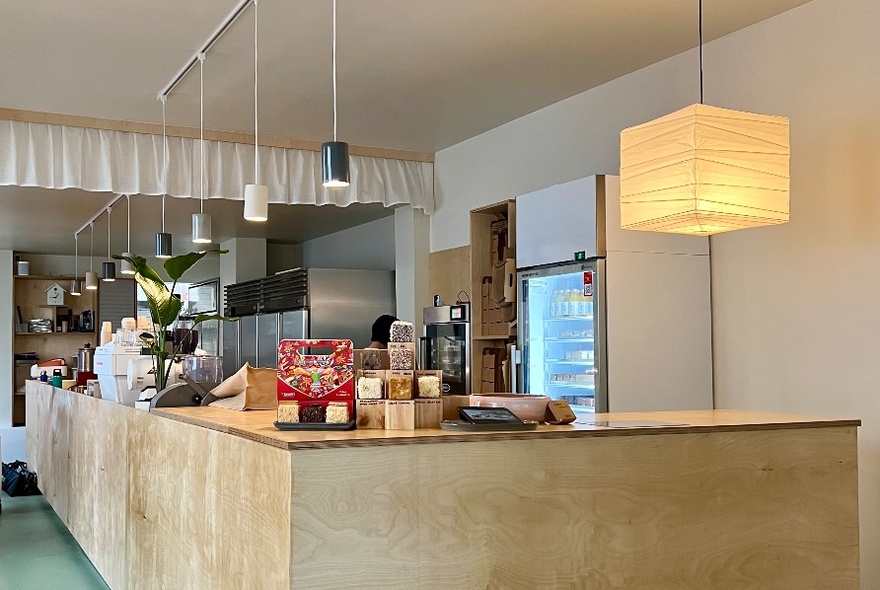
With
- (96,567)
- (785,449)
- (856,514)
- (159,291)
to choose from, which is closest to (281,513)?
(785,449)

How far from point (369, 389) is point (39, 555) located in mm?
4158

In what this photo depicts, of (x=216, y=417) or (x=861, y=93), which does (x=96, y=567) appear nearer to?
(x=216, y=417)

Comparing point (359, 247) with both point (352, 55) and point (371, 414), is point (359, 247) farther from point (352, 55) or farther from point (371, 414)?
point (371, 414)

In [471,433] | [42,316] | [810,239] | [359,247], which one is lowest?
[471,433]

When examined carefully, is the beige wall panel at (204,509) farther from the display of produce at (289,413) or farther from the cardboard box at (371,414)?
the cardboard box at (371,414)

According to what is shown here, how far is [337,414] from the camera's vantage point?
287cm

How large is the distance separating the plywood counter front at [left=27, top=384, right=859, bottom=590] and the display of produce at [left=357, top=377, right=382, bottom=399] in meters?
0.25

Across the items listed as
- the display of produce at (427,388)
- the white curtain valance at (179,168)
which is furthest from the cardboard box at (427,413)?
the white curtain valance at (179,168)

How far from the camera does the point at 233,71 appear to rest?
594 cm

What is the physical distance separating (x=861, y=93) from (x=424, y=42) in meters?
2.31

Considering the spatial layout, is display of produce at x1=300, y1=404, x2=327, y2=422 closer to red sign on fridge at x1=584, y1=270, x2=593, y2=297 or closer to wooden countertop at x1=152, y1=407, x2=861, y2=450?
wooden countertop at x1=152, y1=407, x2=861, y2=450

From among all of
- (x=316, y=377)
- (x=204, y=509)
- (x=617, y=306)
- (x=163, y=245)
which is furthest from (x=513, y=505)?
(x=163, y=245)

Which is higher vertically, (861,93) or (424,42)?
(424,42)

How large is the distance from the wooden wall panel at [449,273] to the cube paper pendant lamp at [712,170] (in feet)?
13.4
